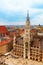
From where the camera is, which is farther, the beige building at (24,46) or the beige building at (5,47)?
the beige building at (5,47)

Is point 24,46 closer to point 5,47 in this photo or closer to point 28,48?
point 28,48

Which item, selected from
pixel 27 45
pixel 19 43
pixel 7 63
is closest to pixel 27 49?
pixel 27 45

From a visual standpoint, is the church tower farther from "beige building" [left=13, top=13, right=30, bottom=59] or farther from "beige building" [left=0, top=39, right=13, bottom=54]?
"beige building" [left=0, top=39, right=13, bottom=54]

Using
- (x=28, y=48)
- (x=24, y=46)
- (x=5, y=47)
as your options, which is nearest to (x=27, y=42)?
(x=24, y=46)

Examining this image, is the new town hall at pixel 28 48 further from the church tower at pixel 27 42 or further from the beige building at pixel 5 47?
the beige building at pixel 5 47

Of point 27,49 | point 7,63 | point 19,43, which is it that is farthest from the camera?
point 19,43

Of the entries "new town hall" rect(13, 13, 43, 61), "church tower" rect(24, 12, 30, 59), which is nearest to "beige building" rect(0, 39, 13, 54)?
"new town hall" rect(13, 13, 43, 61)

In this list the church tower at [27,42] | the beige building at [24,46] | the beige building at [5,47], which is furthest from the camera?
the beige building at [5,47]

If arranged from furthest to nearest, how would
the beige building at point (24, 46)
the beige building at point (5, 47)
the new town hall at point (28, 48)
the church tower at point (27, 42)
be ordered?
the beige building at point (5, 47)
the beige building at point (24, 46)
the church tower at point (27, 42)
the new town hall at point (28, 48)

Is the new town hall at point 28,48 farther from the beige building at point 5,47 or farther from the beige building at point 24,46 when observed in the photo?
the beige building at point 5,47

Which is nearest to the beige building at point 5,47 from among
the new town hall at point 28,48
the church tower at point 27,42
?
the new town hall at point 28,48

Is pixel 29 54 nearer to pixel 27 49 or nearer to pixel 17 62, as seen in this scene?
pixel 27 49
